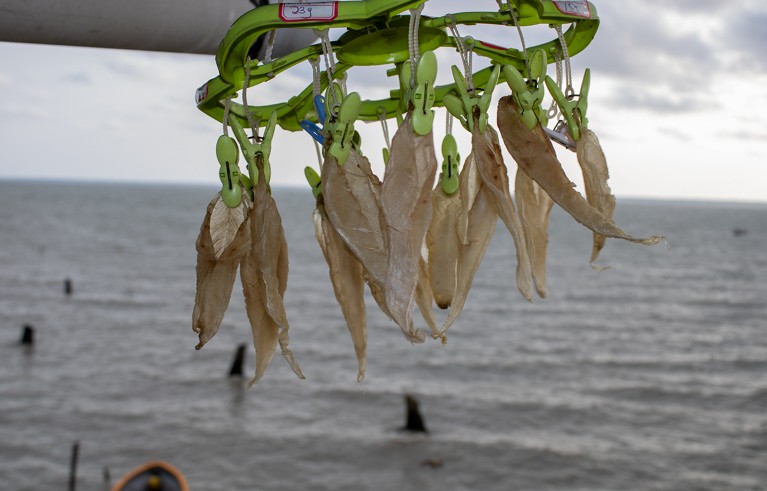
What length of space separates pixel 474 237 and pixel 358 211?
176 mm

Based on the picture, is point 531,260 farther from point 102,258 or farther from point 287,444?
point 102,258

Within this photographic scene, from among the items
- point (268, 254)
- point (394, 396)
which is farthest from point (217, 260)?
point (394, 396)

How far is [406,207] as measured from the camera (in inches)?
33.2

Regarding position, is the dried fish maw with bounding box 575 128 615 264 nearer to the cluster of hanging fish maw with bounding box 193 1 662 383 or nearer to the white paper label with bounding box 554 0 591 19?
the cluster of hanging fish maw with bounding box 193 1 662 383

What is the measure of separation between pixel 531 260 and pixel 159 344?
25.3 meters

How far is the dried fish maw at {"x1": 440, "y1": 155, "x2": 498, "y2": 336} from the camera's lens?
97 centimetres

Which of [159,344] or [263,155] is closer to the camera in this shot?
[263,155]

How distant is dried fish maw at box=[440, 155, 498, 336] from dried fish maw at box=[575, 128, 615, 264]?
14 cm

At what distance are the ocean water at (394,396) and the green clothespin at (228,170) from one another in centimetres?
1425

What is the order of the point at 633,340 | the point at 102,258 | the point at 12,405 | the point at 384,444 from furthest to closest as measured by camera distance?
the point at 102,258, the point at 633,340, the point at 12,405, the point at 384,444

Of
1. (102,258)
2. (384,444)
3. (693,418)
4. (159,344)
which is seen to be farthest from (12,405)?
(102,258)

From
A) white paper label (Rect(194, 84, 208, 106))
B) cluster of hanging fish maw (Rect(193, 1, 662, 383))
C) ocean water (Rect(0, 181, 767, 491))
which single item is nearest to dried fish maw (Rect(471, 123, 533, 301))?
cluster of hanging fish maw (Rect(193, 1, 662, 383))

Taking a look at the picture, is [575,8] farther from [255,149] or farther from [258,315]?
[258,315]

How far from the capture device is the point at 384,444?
53.4 feet
